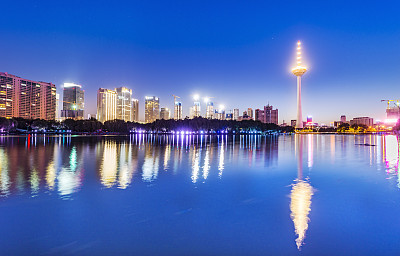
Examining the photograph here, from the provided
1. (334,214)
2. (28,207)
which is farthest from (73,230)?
(334,214)

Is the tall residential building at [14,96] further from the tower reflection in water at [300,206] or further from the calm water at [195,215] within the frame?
the tower reflection in water at [300,206]

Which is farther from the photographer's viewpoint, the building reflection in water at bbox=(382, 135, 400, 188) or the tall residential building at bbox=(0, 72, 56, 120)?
the tall residential building at bbox=(0, 72, 56, 120)

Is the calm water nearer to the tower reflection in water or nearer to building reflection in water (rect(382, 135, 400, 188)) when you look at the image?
the tower reflection in water

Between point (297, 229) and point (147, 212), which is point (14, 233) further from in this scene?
point (297, 229)

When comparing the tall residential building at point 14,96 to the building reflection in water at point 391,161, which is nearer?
the building reflection in water at point 391,161

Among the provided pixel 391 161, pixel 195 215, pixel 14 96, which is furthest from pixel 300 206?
pixel 14 96

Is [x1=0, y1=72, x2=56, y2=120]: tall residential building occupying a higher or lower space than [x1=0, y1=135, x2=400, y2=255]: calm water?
higher

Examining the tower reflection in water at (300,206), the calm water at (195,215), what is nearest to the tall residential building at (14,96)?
the calm water at (195,215)

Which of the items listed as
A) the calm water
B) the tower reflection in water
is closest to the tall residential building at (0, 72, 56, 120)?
the calm water

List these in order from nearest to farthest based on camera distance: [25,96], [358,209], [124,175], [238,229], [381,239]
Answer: [381,239], [238,229], [358,209], [124,175], [25,96]

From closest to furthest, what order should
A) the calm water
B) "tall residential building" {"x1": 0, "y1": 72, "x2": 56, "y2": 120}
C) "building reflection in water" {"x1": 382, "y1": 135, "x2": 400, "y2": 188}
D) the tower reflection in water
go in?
1. the calm water
2. the tower reflection in water
3. "building reflection in water" {"x1": 382, "y1": 135, "x2": 400, "y2": 188}
4. "tall residential building" {"x1": 0, "y1": 72, "x2": 56, "y2": 120}

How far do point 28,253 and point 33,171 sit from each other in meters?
12.0

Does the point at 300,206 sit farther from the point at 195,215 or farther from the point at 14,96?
the point at 14,96

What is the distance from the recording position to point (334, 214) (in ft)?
29.2
